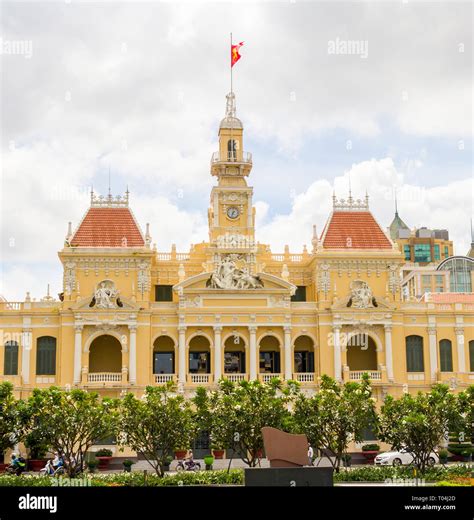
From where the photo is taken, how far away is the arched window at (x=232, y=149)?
61.8m

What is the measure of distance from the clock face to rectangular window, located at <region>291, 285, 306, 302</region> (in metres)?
7.47

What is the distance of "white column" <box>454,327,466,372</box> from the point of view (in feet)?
189

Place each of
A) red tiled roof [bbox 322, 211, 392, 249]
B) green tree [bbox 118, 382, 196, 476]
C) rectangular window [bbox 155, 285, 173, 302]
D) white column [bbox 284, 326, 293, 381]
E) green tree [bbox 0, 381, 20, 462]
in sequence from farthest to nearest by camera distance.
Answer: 1. red tiled roof [bbox 322, 211, 392, 249]
2. rectangular window [bbox 155, 285, 173, 302]
3. white column [bbox 284, 326, 293, 381]
4. green tree [bbox 118, 382, 196, 476]
5. green tree [bbox 0, 381, 20, 462]

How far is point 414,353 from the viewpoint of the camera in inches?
2269

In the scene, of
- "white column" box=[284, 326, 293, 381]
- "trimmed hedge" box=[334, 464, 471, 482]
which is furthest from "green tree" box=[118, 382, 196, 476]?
"white column" box=[284, 326, 293, 381]

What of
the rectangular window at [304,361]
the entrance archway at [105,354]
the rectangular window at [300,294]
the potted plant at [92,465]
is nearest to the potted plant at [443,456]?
the rectangular window at [304,361]

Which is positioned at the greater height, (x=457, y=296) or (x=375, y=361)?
(x=457, y=296)

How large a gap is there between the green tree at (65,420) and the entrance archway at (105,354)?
21477mm

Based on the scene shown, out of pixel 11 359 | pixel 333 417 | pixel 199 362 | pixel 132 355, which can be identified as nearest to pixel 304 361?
pixel 199 362

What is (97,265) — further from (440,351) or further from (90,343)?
(440,351)

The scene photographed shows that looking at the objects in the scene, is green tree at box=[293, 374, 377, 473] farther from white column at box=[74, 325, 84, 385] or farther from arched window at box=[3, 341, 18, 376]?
arched window at box=[3, 341, 18, 376]

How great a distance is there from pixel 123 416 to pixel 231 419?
A: 503 cm
